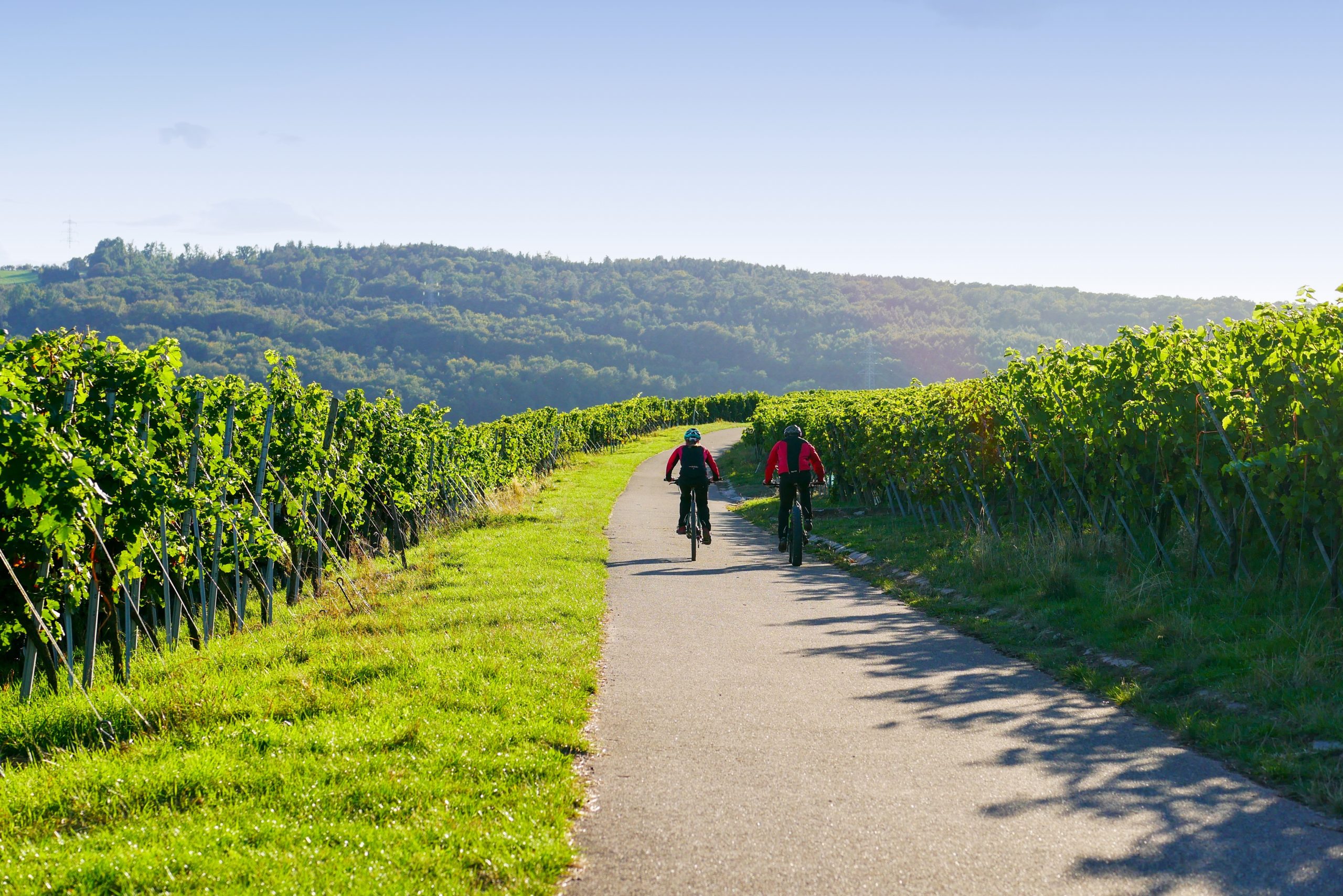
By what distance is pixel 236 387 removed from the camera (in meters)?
10.3

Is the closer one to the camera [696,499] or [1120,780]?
[1120,780]

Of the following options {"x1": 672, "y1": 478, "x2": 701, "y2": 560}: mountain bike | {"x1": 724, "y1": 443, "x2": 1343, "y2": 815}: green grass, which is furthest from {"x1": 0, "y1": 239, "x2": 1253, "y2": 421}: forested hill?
{"x1": 724, "y1": 443, "x2": 1343, "y2": 815}: green grass

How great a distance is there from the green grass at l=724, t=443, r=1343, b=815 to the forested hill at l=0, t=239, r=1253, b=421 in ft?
340

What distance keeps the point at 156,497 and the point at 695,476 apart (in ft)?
28.5

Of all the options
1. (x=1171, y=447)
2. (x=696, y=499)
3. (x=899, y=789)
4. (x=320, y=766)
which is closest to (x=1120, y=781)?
(x=899, y=789)

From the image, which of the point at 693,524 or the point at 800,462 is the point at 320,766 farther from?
the point at 693,524

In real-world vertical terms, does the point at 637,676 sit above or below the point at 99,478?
below

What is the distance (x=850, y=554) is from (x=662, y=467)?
2491 centimetres

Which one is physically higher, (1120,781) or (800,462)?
(800,462)

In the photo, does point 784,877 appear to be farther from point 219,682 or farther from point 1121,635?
point 1121,635

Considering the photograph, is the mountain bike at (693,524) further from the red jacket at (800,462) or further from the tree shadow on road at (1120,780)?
the tree shadow on road at (1120,780)

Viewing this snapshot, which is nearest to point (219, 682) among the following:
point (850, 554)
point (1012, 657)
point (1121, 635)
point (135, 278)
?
point (1012, 657)

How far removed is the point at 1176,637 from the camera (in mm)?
7852

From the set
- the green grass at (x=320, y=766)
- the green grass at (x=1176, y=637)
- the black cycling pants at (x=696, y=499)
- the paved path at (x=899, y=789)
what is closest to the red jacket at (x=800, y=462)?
the black cycling pants at (x=696, y=499)
